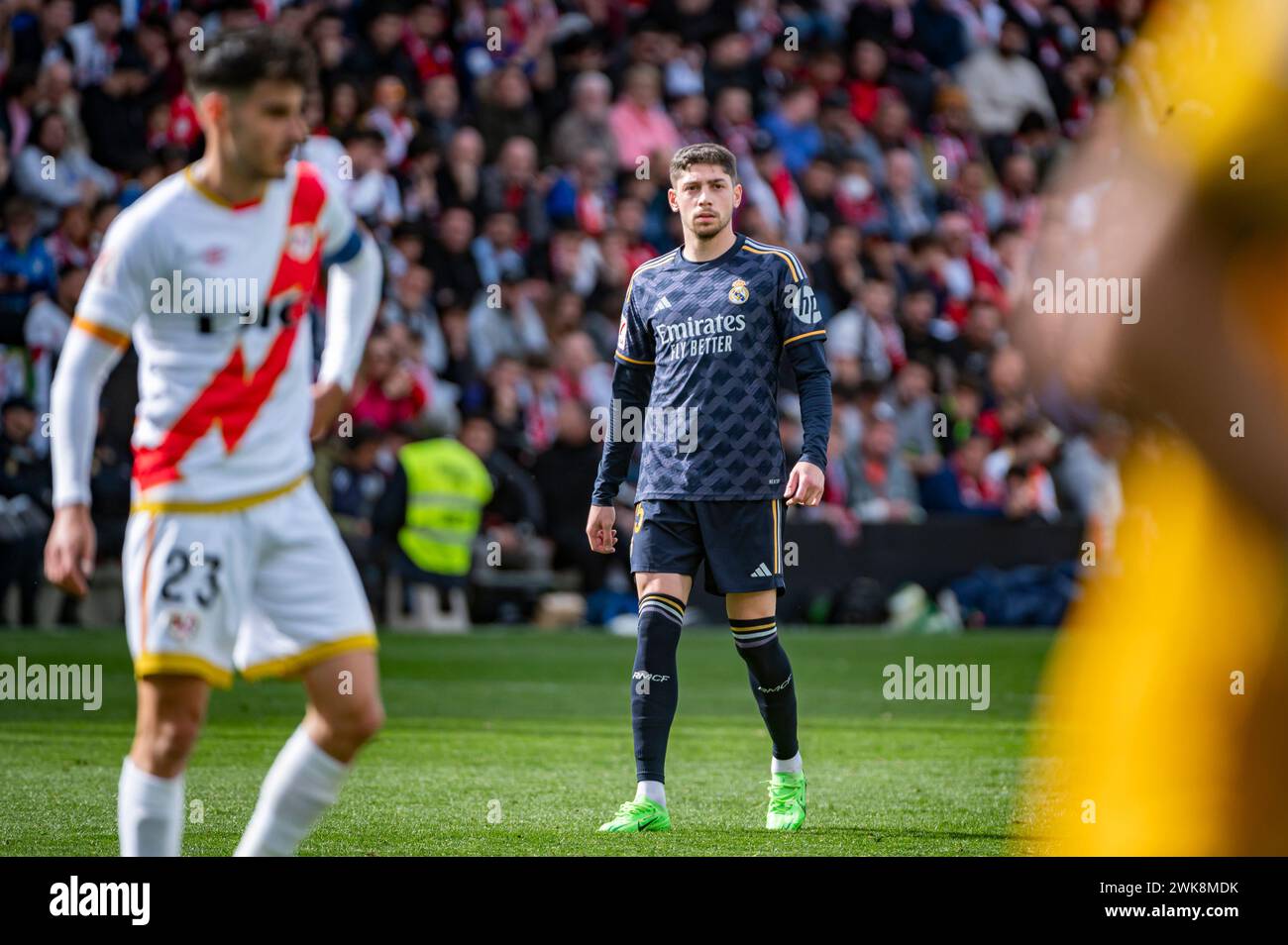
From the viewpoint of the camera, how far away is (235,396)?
434 cm

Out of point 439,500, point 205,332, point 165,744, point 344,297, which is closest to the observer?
point 165,744

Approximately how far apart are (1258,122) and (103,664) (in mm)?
11239

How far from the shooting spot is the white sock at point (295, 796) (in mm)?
4371

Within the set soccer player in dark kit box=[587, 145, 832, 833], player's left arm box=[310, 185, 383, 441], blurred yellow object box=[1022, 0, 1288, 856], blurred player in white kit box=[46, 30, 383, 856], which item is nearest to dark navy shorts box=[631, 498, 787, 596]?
soccer player in dark kit box=[587, 145, 832, 833]

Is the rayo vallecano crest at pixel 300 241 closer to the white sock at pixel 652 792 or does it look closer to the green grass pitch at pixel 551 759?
the green grass pitch at pixel 551 759

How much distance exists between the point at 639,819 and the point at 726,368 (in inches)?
65.6

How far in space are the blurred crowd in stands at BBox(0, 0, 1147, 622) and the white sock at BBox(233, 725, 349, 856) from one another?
1014 cm

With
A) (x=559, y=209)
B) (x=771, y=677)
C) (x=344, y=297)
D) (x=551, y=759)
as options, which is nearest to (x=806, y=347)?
(x=771, y=677)

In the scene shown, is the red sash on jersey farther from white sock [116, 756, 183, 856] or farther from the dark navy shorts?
the dark navy shorts

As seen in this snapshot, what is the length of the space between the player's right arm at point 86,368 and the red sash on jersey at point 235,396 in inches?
6.4

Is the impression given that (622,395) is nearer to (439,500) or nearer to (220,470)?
(220,470)

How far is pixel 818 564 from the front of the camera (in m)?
16.3
